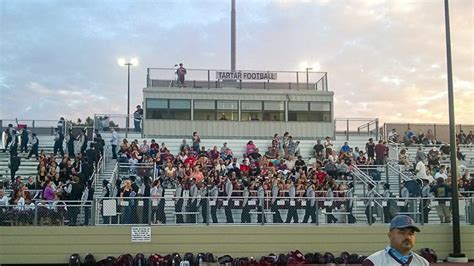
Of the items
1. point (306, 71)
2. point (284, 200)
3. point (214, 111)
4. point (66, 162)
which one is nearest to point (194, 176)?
point (284, 200)

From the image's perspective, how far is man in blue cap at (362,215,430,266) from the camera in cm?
430

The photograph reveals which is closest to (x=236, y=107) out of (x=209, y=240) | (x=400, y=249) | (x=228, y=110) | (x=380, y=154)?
(x=228, y=110)

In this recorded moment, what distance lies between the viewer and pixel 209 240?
17031 mm

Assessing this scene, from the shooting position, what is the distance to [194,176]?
19.2 meters

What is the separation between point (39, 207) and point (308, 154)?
48.2ft

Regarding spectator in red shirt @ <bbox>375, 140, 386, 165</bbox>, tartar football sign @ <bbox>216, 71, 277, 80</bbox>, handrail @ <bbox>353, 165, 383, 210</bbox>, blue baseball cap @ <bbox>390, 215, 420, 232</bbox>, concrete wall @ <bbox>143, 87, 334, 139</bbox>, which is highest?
tartar football sign @ <bbox>216, 71, 277, 80</bbox>

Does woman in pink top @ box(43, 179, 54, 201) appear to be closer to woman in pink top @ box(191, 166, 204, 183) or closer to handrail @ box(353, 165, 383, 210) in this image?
woman in pink top @ box(191, 166, 204, 183)

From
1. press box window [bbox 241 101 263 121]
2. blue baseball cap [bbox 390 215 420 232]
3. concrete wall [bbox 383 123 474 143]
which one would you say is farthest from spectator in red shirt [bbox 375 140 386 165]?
blue baseball cap [bbox 390 215 420 232]

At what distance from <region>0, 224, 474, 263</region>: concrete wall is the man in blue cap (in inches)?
511

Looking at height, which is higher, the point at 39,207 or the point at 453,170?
the point at 453,170

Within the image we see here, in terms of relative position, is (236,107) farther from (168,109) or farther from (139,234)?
(139,234)

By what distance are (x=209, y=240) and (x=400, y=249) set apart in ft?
42.9

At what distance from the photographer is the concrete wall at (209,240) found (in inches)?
653

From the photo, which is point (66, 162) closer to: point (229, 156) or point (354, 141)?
point (229, 156)
